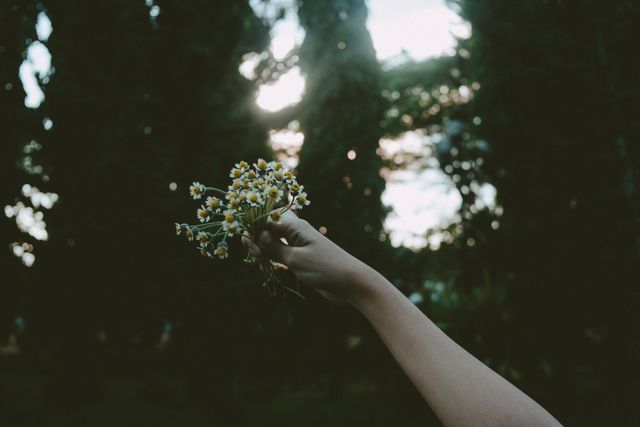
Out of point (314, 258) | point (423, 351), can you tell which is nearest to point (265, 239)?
A: point (314, 258)

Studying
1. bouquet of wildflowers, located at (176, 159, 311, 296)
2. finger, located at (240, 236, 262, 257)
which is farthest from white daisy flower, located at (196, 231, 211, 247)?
finger, located at (240, 236, 262, 257)

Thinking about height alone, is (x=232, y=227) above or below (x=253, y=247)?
above

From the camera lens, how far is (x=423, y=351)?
121 cm

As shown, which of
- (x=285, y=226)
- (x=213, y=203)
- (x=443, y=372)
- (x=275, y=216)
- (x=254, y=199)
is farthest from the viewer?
(x=213, y=203)

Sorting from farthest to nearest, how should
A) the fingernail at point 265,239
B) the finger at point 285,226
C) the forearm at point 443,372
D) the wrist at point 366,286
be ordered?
the fingernail at point 265,239 < the finger at point 285,226 < the wrist at point 366,286 < the forearm at point 443,372

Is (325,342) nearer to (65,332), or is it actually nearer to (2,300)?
(65,332)

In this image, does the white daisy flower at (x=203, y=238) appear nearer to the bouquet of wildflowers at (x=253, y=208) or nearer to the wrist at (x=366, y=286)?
the bouquet of wildflowers at (x=253, y=208)

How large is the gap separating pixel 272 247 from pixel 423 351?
0.82 meters

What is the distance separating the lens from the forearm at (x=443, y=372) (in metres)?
1.08

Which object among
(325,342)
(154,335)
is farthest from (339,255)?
(325,342)

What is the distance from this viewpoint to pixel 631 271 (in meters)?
6.26

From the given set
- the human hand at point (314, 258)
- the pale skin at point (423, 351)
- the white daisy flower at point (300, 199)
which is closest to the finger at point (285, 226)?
the human hand at point (314, 258)

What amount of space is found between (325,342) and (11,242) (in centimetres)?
473

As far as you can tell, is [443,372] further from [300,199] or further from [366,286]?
[300,199]
